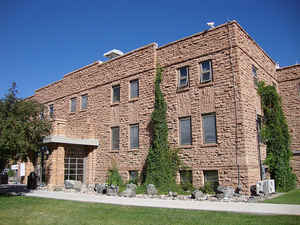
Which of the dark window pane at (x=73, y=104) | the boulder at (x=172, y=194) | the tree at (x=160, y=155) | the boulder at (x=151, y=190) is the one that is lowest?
the boulder at (x=172, y=194)

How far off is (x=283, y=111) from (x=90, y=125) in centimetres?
1349

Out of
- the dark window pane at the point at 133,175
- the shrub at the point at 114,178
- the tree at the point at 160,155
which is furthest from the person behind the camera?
the shrub at the point at 114,178

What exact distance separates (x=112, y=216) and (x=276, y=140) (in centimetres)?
1180

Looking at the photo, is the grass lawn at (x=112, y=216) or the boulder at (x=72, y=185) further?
the boulder at (x=72, y=185)

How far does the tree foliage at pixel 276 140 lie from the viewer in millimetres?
17342

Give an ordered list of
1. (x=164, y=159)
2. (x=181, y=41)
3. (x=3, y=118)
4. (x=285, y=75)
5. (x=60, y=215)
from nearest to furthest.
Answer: (x=60, y=215) < (x=3, y=118) < (x=164, y=159) < (x=181, y=41) < (x=285, y=75)

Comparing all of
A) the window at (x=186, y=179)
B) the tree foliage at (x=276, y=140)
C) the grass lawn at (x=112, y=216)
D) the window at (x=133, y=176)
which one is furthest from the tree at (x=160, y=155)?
the grass lawn at (x=112, y=216)

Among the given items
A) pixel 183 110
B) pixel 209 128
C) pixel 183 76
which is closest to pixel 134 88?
pixel 183 76

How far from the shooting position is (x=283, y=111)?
20797 millimetres

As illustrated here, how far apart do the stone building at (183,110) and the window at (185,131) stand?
0.06 metres

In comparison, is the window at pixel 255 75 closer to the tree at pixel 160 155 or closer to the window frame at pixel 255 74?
the window frame at pixel 255 74

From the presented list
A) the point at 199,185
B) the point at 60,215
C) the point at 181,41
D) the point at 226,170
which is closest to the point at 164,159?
the point at 199,185

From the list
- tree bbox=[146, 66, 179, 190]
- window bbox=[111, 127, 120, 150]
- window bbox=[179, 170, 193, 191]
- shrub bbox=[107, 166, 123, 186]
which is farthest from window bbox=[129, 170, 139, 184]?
Answer: window bbox=[179, 170, 193, 191]

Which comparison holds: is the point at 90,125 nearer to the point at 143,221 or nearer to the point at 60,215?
the point at 60,215
